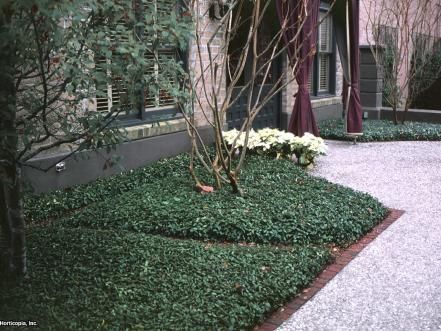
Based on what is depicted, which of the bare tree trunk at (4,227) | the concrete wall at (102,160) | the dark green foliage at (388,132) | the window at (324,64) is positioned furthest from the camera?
the window at (324,64)

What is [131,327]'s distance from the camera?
3215 millimetres

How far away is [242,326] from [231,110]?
23.1 feet

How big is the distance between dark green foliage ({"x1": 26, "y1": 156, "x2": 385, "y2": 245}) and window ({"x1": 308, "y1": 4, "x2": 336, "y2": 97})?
6995 mm

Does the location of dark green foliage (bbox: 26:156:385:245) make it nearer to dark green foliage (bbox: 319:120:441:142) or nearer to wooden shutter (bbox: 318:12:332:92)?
dark green foliage (bbox: 319:120:441:142)

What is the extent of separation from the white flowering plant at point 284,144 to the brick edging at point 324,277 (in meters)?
2.44

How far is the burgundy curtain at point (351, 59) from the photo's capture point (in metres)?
10.8

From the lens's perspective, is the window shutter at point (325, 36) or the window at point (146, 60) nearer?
the window at point (146, 60)

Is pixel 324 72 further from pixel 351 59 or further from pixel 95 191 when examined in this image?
pixel 95 191

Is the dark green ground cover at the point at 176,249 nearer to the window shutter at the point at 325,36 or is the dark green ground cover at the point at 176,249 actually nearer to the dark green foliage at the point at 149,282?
the dark green foliage at the point at 149,282

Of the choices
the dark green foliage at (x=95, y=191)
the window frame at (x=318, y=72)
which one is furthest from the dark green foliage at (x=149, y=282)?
the window frame at (x=318, y=72)

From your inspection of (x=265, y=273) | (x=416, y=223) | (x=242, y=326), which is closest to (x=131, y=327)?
(x=242, y=326)

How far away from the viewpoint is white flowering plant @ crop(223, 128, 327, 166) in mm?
8266

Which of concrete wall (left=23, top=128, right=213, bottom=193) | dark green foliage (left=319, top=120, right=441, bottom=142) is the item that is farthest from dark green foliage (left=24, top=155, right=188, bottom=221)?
dark green foliage (left=319, top=120, right=441, bottom=142)

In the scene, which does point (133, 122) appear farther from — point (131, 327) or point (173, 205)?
point (131, 327)
